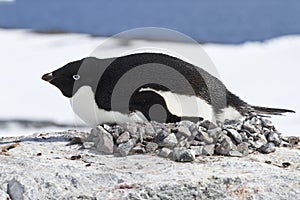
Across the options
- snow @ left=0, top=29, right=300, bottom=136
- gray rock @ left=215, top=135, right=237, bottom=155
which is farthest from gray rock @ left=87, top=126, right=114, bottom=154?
snow @ left=0, top=29, right=300, bottom=136

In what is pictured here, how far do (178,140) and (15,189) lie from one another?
0.37 m

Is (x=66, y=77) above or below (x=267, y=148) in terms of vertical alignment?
above

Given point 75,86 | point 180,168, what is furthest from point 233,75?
point 180,168

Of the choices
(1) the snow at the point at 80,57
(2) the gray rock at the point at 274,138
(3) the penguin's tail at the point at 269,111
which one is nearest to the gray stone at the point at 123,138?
(2) the gray rock at the point at 274,138

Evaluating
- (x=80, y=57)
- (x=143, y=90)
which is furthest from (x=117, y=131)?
(x=80, y=57)

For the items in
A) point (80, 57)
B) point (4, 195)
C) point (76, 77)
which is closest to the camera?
point (4, 195)

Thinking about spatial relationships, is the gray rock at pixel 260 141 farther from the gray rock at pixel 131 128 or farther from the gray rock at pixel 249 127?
the gray rock at pixel 131 128

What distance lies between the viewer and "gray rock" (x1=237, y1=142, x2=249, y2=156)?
1412mm

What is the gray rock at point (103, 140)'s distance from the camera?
1.40m

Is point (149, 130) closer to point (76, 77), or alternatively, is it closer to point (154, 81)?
point (154, 81)

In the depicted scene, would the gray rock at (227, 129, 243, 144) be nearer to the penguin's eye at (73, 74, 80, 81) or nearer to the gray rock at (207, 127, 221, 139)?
the gray rock at (207, 127, 221, 139)

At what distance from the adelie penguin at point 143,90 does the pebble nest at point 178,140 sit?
0.13ft

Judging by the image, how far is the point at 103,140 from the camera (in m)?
1.40

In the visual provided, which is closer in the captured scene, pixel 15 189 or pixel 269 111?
pixel 15 189
